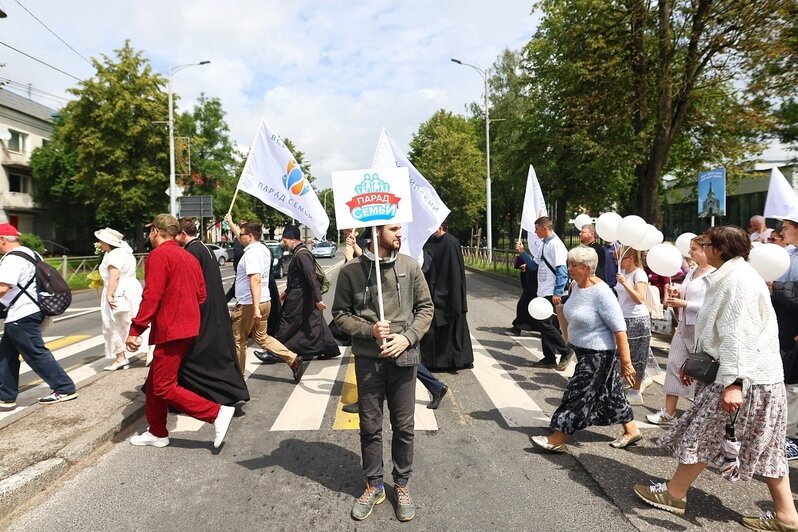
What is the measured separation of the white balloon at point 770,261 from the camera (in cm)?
390

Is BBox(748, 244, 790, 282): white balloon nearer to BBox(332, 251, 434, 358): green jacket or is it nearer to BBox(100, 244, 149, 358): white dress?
BBox(332, 251, 434, 358): green jacket

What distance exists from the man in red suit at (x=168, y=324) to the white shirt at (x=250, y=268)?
5.24 feet

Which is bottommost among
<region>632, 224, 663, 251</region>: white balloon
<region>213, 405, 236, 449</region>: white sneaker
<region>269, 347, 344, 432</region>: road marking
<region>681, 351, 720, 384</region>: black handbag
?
<region>269, 347, 344, 432</region>: road marking

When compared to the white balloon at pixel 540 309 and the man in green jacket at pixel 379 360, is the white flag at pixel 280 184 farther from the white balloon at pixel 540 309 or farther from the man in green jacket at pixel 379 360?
the man in green jacket at pixel 379 360

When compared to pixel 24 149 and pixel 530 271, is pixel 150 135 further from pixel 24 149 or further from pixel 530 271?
pixel 530 271

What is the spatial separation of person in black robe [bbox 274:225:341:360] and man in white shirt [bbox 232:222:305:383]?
1.82 ft

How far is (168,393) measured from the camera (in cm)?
408

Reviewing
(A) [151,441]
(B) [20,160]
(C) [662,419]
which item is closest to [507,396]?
(C) [662,419]

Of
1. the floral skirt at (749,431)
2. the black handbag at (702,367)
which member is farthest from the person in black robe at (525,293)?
the floral skirt at (749,431)

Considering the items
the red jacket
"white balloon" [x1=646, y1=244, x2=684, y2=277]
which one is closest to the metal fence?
the red jacket

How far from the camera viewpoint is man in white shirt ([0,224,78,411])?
473 cm

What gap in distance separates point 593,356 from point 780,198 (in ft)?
7.23

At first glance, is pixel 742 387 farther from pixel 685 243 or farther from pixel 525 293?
pixel 525 293

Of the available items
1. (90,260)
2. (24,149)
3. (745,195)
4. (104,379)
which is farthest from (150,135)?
(745,195)
